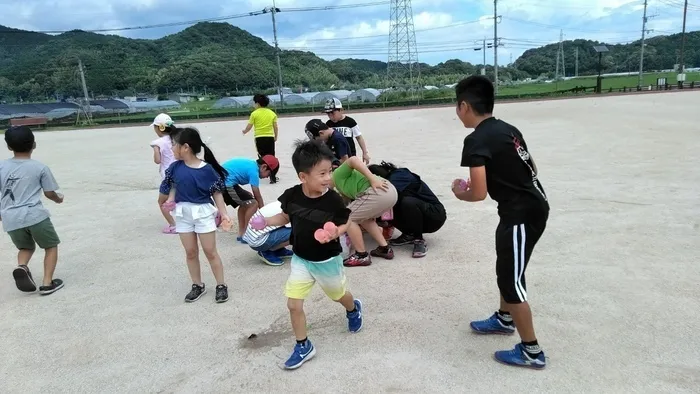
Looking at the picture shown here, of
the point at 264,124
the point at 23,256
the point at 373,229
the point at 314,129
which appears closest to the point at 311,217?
the point at 373,229

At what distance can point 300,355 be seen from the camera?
10.5 feet

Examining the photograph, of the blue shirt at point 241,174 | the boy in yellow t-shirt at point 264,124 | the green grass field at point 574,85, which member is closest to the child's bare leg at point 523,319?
the blue shirt at point 241,174

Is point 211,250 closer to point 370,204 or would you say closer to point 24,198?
point 370,204

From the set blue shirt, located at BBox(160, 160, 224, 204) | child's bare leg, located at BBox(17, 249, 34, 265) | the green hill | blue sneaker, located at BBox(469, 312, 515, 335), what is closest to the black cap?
blue shirt, located at BBox(160, 160, 224, 204)

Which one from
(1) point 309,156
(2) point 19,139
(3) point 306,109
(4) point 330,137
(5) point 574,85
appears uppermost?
(2) point 19,139

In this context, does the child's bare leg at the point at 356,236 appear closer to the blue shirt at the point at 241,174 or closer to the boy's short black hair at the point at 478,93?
the blue shirt at the point at 241,174

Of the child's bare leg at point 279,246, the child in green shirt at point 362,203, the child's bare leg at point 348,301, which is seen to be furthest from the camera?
the child's bare leg at point 279,246

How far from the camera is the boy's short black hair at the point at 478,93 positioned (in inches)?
114

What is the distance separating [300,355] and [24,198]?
3087mm

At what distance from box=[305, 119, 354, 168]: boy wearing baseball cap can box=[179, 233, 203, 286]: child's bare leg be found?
1.72 metres

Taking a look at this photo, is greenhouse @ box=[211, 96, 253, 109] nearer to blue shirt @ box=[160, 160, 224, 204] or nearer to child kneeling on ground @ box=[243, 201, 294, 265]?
child kneeling on ground @ box=[243, 201, 294, 265]

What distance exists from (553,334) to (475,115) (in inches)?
65.4

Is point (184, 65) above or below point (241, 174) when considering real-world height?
above

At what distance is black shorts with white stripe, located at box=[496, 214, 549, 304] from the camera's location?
2893mm
